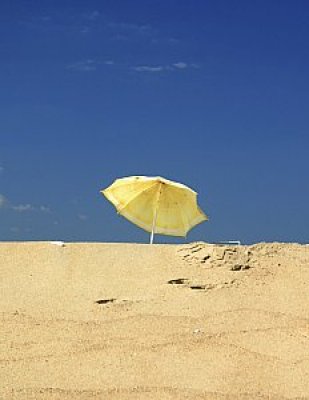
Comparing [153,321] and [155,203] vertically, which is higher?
[155,203]

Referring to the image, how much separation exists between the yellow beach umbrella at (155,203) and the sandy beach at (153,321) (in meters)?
2.52

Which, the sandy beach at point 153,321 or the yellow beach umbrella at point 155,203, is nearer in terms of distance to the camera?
the sandy beach at point 153,321

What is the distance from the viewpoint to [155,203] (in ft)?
35.8

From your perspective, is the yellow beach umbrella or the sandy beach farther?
the yellow beach umbrella

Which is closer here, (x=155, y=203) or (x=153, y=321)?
(x=153, y=321)

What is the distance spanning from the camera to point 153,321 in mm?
6469

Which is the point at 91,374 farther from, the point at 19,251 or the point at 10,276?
the point at 19,251

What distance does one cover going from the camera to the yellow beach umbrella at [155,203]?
35.5ft

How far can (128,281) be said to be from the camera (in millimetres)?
7477

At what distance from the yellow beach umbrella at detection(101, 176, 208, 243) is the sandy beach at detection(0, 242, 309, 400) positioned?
2.52 metres

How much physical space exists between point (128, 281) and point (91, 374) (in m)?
2.07

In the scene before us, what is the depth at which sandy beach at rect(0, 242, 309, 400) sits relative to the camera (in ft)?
17.7

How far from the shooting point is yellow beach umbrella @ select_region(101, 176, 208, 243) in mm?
10812

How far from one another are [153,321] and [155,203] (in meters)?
4.55
